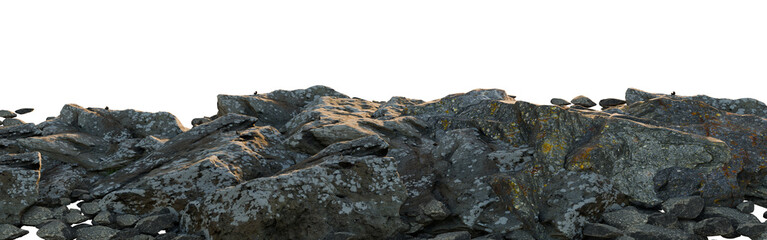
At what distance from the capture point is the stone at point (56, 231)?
1631 centimetres

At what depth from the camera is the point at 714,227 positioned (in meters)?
15.6

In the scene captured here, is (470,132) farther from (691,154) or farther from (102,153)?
(102,153)

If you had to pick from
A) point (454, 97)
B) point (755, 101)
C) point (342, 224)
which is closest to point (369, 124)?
point (454, 97)

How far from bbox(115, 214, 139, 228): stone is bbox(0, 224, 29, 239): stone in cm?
238

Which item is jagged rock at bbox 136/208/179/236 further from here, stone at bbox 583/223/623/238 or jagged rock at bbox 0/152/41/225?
stone at bbox 583/223/623/238

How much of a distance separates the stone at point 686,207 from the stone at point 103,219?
14.4 meters

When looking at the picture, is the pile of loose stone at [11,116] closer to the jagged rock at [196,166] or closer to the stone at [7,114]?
the stone at [7,114]

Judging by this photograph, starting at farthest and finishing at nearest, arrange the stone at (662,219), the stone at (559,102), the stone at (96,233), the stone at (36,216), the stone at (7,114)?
the stone at (7,114) < the stone at (559,102) < the stone at (36,216) < the stone at (96,233) < the stone at (662,219)

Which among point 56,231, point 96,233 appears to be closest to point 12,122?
point 56,231

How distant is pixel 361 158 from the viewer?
55.6 ft

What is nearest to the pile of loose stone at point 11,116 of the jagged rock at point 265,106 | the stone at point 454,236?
the jagged rock at point 265,106

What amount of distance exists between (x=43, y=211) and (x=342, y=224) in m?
8.46

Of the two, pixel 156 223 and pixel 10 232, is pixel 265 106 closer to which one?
pixel 156 223

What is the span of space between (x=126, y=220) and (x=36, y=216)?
271 cm
